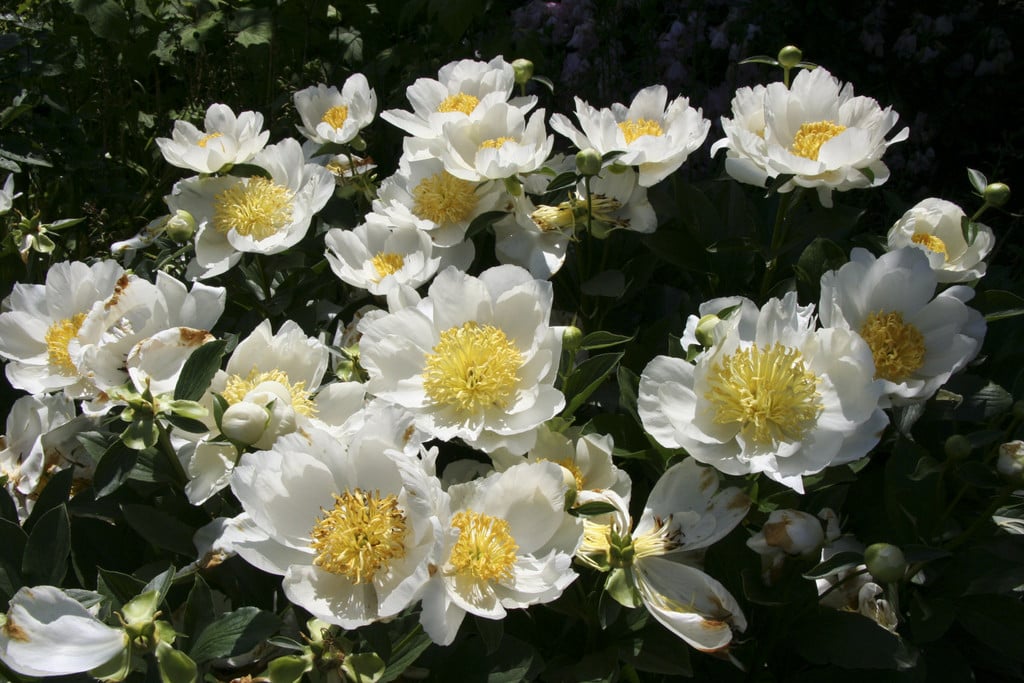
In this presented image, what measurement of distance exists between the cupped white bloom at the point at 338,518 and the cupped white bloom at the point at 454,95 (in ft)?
2.22

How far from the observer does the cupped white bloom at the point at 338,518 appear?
2.94ft

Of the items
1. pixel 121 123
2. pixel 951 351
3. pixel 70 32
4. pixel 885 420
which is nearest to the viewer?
pixel 885 420

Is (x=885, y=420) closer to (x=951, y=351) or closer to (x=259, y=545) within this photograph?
(x=951, y=351)

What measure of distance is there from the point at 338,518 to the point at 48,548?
1.18 feet

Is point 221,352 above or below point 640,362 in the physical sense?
above

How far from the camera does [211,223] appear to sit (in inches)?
59.1

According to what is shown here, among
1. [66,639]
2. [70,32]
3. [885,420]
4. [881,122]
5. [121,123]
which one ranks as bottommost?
[121,123]

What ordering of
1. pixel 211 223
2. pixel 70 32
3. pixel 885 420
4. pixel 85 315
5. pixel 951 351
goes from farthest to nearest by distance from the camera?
pixel 70 32 → pixel 211 223 → pixel 85 315 → pixel 951 351 → pixel 885 420

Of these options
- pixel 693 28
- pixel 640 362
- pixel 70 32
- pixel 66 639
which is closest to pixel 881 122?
pixel 640 362

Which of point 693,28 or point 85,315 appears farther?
point 693,28

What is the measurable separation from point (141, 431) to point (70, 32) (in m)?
2.61

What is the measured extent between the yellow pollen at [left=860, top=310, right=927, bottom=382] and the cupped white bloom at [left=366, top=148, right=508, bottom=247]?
62 cm

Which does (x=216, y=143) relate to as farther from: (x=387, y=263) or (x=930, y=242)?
(x=930, y=242)

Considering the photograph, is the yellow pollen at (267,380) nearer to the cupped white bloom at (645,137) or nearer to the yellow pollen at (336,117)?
the cupped white bloom at (645,137)
